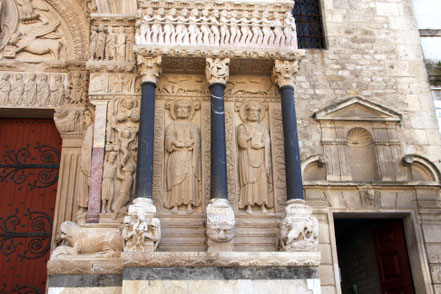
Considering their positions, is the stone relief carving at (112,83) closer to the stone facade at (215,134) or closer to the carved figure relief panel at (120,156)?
the stone facade at (215,134)

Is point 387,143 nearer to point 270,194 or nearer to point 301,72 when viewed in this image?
point 301,72

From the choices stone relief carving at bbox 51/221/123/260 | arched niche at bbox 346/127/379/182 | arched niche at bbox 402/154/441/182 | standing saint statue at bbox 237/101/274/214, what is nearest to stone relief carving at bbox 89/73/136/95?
standing saint statue at bbox 237/101/274/214

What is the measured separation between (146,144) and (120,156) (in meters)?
0.58

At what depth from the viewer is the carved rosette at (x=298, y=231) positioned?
619cm

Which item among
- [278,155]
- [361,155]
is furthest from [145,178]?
[361,155]

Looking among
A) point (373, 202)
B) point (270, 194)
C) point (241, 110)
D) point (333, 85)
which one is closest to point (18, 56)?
point (241, 110)

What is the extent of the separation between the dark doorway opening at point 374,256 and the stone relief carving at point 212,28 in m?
3.75

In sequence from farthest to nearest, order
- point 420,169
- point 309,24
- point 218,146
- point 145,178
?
point 309,24, point 420,169, point 218,146, point 145,178

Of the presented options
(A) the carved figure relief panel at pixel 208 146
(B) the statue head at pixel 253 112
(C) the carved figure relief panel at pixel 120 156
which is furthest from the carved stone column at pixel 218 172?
Result: (C) the carved figure relief panel at pixel 120 156

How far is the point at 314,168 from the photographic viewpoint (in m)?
8.37

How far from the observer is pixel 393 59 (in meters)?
9.22

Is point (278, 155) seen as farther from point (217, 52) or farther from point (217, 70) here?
point (217, 52)

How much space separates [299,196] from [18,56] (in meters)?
5.23

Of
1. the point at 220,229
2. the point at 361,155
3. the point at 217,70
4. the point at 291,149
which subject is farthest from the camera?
the point at 361,155
